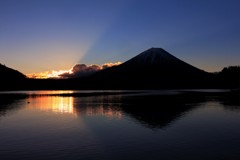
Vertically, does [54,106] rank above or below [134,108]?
above

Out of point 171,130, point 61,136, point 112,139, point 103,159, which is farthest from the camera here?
point 171,130

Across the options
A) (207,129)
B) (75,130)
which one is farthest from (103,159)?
(207,129)

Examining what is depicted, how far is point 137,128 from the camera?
46.4 meters

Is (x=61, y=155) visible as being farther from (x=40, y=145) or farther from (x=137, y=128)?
Result: (x=137, y=128)

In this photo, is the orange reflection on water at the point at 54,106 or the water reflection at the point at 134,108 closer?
the water reflection at the point at 134,108

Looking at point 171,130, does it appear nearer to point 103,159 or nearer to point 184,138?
point 184,138

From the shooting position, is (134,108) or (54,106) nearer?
(134,108)

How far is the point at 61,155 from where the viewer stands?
28.7m

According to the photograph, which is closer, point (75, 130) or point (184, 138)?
point (184, 138)

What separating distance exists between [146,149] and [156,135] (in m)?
9.08

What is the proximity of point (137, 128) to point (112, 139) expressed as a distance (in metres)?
9.89

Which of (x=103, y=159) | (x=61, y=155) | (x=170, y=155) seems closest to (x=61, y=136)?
(x=61, y=155)

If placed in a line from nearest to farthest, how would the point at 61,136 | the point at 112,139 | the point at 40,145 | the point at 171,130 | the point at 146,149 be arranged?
the point at 146,149, the point at 40,145, the point at 112,139, the point at 61,136, the point at 171,130

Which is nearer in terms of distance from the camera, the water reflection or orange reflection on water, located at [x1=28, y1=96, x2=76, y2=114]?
the water reflection
